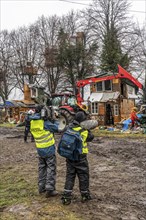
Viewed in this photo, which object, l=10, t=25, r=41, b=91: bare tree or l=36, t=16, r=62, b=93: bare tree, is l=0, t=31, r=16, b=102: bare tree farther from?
l=36, t=16, r=62, b=93: bare tree

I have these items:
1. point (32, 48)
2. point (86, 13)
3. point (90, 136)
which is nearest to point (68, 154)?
point (90, 136)

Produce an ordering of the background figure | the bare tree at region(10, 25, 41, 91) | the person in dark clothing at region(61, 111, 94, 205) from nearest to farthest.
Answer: the person in dark clothing at region(61, 111, 94, 205) → the background figure → the bare tree at region(10, 25, 41, 91)

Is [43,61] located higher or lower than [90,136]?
higher

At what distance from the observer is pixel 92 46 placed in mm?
38500

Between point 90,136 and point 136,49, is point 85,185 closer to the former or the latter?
point 90,136

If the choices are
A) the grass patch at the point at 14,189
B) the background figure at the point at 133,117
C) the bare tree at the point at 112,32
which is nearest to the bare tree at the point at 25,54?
the bare tree at the point at 112,32

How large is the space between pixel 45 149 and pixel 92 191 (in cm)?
151

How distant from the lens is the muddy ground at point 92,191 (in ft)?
17.5

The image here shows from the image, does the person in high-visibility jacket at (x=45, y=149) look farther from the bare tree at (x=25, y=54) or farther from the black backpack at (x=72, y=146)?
the bare tree at (x=25, y=54)

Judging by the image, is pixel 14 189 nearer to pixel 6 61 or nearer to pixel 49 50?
pixel 49 50

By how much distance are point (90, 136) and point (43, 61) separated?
3685 centimetres

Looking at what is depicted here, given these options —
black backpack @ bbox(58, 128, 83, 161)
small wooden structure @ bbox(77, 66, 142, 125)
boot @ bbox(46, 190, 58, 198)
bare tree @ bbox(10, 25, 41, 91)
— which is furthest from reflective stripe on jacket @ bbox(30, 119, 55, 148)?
bare tree @ bbox(10, 25, 41, 91)

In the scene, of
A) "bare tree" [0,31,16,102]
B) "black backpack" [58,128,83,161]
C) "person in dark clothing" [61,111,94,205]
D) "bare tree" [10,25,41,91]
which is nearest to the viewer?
Result: "black backpack" [58,128,83,161]

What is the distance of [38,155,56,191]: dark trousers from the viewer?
6164 mm
